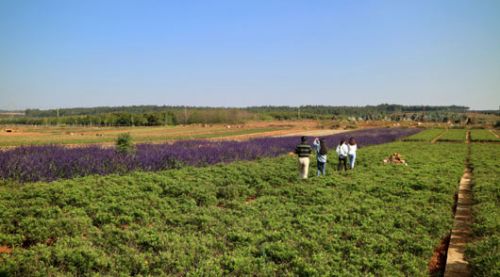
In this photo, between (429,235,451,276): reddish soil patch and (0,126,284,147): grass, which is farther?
(0,126,284,147): grass

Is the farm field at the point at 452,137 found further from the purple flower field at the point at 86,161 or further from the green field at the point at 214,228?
the green field at the point at 214,228

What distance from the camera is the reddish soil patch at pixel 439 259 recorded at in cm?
657

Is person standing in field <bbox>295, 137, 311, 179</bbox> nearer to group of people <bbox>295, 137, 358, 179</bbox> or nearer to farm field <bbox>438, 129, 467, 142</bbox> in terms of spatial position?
group of people <bbox>295, 137, 358, 179</bbox>

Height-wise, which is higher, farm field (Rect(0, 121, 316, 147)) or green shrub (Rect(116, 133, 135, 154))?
green shrub (Rect(116, 133, 135, 154))

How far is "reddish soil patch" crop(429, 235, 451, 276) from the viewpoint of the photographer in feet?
21.6

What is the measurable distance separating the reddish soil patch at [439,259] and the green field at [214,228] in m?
0.18

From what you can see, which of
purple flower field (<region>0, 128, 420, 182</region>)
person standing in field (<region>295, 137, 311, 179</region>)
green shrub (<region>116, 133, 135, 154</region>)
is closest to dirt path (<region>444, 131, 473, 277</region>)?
person standing in field (<region>295, 137, 311, 179</region>)

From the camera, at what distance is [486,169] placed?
18.6 meters

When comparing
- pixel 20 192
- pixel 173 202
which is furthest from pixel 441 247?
pixel 20 192

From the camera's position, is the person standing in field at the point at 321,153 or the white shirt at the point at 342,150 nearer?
the person standing in field at the point at 321,153

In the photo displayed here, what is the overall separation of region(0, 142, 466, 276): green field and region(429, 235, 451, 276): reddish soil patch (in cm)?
18

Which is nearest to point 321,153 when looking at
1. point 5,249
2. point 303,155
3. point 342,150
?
point 303,155

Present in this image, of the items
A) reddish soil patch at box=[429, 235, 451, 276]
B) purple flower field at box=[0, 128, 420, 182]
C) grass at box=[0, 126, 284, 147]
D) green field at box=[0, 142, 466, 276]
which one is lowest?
grass at box=[0, 126, 284, 147]

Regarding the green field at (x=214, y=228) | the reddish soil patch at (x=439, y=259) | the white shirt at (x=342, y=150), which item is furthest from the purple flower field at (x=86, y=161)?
the reddish soil patch at (x=439, y=259)
